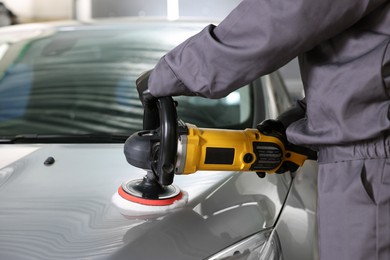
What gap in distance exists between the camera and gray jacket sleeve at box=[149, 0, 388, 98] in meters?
0.91

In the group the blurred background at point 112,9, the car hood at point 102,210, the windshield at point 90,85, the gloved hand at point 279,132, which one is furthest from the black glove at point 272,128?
the blurred background at point 112,9

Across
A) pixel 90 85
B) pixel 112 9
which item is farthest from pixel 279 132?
pixel 112 9

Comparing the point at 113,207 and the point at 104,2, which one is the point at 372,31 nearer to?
the point at 113,207

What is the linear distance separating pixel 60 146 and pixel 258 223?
2.36ft

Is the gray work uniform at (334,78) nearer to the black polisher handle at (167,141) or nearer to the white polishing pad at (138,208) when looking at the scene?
the black polisher handle at (167,141)

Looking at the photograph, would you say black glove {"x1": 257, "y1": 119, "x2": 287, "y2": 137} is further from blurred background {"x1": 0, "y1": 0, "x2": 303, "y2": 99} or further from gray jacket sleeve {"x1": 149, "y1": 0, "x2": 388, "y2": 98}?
blurred background {"x1": 0, "y1": 0, "x2": 303, "y2": 99}

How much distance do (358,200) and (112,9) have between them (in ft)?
14.4

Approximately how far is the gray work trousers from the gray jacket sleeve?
22 cm

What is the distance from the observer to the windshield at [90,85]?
1848mm


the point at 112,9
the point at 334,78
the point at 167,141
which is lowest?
the point at 112,9

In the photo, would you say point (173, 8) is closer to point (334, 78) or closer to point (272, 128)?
point (272, 128)

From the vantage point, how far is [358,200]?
0.96 meters

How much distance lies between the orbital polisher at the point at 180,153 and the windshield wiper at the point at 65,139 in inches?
15.1

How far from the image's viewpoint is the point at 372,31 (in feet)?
3.15
